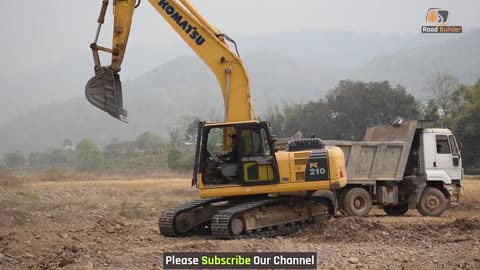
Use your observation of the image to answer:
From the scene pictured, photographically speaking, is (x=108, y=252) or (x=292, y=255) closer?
(x=292, y=255)

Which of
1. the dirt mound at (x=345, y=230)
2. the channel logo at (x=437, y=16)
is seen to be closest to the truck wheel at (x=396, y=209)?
the dirt mound at (x=345, y=230)

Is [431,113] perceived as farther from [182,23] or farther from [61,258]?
[61,258]

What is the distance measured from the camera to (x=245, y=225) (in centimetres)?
1261

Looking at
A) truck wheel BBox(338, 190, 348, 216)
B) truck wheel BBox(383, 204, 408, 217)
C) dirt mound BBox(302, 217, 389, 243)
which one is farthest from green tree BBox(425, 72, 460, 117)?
dirt mound BBox(302, 217, 389, 243)

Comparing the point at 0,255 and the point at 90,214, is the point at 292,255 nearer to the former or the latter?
the point at 0,255

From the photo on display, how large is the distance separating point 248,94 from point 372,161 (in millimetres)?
5724

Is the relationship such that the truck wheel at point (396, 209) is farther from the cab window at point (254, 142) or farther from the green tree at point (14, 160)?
the green tree at point (14, 160)

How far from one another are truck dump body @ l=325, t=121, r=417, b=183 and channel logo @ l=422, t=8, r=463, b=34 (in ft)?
59.9

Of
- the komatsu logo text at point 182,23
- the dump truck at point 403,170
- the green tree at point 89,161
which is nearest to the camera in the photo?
the komatsu logo text at point 182,23

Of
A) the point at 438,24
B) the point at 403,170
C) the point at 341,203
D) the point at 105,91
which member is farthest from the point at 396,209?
the point at 438,24

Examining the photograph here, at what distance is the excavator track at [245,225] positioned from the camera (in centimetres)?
1218

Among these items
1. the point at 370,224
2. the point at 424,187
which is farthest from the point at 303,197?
the point at 424,187

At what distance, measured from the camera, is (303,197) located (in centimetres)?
1380

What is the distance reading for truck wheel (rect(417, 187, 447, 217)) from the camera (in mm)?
18297
